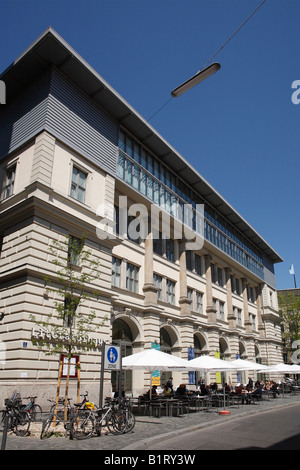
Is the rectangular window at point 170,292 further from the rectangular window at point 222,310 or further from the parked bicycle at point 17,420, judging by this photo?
the parked bicycle at point 17,420

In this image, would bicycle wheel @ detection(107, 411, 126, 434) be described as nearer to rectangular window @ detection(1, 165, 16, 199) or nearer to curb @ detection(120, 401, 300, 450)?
curb @ detection(120, 401, 300, 450)

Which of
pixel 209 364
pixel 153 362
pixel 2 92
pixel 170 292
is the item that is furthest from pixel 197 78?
pixel 170 292

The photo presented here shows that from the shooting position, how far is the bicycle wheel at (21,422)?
12.5 meters

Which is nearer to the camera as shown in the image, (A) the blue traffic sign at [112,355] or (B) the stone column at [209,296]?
(A) the blue traffic sign at [112,355]

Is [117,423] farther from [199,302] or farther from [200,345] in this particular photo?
[199,302]

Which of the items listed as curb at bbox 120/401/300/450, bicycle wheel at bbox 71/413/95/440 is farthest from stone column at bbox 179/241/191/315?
bicycle wheel at bbox 71/413/95/440

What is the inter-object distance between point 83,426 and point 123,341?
1511 cm

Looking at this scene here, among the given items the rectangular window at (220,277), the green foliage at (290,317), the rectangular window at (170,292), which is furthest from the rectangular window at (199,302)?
the green foliage at (290,317)

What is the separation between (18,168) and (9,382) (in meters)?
11.6

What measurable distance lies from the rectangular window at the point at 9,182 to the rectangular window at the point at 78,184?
136 inches

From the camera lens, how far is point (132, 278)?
92.1ft

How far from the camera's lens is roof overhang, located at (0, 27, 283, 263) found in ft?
71.7

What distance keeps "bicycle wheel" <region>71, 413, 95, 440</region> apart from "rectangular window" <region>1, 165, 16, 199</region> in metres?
14.1
